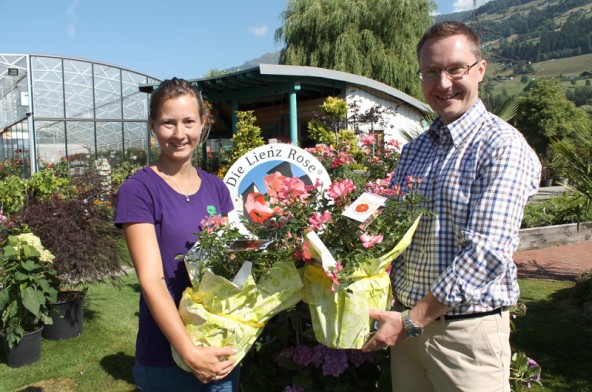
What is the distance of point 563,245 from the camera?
888 cm

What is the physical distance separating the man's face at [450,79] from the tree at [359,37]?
650 inches

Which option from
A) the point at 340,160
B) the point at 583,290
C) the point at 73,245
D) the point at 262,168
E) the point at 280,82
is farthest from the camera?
the point at 280,82

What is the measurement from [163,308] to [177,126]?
641 mm

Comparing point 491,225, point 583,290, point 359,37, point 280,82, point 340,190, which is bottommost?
point 583,290

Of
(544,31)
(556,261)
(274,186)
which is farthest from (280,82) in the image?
(544,31)

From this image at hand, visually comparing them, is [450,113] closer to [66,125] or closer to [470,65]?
[470,65]

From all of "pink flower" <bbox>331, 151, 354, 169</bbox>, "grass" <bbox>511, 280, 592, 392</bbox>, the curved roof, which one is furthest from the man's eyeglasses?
the curved roof

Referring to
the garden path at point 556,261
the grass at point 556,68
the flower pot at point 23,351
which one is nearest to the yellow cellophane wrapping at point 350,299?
the flower pot at point 23,351

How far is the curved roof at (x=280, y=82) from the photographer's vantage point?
970 centimetres

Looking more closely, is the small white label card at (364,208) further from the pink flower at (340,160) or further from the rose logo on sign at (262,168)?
the pink flower at (340,160)

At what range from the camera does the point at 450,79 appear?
5.83ft

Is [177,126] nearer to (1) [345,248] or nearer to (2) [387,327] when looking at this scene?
(1) [345,248]

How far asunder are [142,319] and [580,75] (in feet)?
385

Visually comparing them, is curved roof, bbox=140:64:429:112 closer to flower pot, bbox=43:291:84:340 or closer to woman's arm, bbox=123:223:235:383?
flower pot, bbox=43:291:84:340
